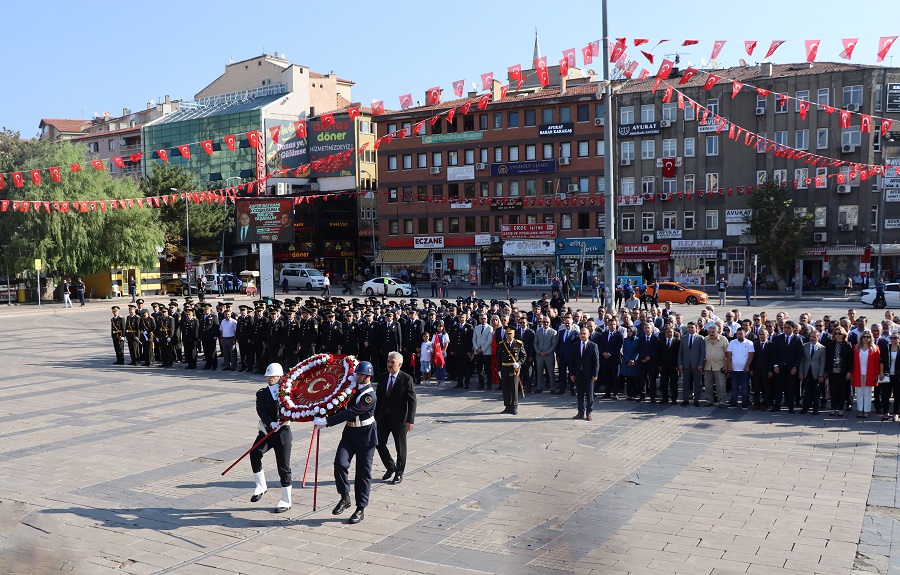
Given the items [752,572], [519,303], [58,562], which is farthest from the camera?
[519,303]

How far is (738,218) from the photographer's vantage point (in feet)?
176

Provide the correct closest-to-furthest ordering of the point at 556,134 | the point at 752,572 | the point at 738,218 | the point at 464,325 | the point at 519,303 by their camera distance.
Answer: the point at 752,572 → the point at 464,325 → the point at 519,303 → the point at 738,218 → the point at 556,134

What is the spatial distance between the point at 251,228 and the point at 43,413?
1626 cm

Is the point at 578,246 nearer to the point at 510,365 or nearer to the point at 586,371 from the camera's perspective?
the point at 510,365

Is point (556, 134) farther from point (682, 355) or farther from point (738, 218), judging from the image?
point (682, 355)

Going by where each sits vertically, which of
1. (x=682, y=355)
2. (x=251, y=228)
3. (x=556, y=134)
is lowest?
(x=682, y=355)

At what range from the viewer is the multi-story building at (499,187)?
5825 centimetres

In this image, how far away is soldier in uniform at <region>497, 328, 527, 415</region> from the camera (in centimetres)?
1466

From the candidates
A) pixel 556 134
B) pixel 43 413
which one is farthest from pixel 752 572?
pixel 556 134

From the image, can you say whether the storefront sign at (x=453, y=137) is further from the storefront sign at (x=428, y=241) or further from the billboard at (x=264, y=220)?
the billboard at (x=264, y=220)

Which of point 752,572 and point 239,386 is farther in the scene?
point 239,386

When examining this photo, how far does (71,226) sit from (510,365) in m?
42.0

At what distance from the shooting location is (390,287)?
50938 mm

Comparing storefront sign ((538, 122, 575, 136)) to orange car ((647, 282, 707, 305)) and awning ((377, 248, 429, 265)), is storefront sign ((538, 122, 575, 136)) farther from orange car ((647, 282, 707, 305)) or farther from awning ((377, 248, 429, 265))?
orange car ((647, 282, 707, 305))
